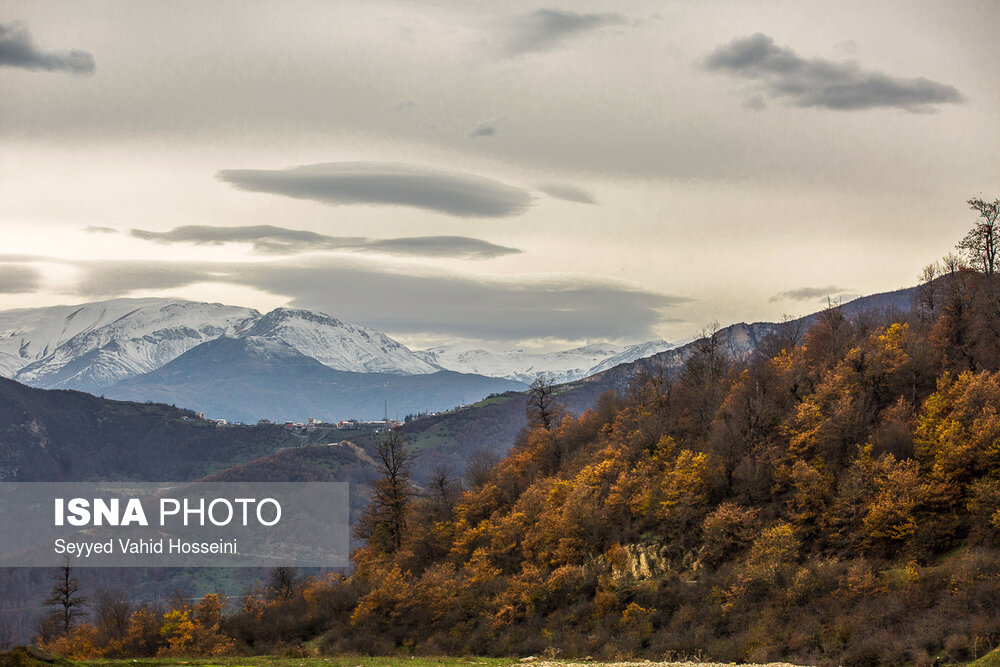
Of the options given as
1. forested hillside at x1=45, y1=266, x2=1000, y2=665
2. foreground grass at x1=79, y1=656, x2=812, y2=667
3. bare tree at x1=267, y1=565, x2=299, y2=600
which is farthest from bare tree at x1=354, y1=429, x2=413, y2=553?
foreground grass at x1=79, y1=656, x2=812, y2=667

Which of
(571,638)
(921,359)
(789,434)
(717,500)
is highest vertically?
(921,359)

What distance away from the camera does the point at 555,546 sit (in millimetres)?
96750

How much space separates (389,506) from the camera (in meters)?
112

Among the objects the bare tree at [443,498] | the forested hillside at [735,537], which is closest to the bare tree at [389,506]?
the forested hillside at [735,537]

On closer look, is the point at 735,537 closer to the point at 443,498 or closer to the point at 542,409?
the point at 443,498

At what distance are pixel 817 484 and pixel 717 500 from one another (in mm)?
12131

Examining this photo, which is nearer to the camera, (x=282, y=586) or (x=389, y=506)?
(x=282, y=586)

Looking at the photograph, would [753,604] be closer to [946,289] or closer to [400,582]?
[400,582]

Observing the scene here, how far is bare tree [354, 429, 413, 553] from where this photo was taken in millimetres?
111125

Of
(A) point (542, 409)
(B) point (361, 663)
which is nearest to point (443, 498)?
(A) point (542, 409)

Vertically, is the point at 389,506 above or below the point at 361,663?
above

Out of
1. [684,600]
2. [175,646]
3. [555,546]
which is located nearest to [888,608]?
[684,600]

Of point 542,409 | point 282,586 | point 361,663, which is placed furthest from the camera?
point 542,409

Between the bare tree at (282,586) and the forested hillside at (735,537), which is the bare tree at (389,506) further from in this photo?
the bare tree at (282,586)
